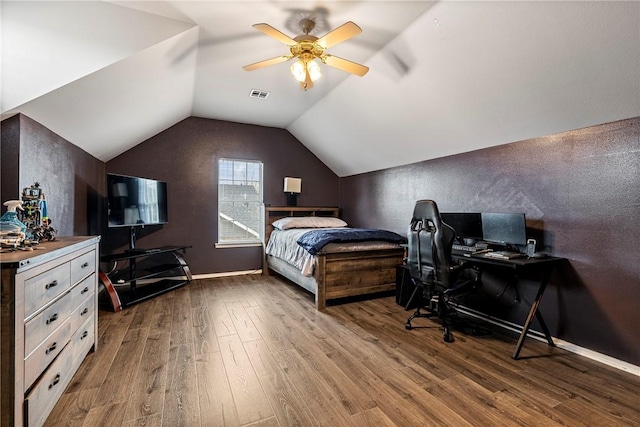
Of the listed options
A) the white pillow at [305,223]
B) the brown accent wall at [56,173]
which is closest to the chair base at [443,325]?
the white pillow at [305,223]

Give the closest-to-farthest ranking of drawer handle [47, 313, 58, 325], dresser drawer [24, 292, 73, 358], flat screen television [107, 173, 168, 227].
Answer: dresser drawer [24, 292, 73, 358] → drawer handle [47, 313, 58, 325] → flat screen television [107, 173, 168, 227]

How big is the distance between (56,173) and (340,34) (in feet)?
9.29

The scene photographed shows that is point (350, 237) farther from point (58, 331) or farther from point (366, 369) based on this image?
point (58, 331)

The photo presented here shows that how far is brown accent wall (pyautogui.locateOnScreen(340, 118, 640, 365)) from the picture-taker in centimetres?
220

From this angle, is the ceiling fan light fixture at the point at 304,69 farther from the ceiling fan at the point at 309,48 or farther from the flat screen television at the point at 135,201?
the flat screen television at the point at 135,201

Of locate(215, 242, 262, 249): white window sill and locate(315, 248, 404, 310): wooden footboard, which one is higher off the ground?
locate(215, 242, 262, 249): white window sill

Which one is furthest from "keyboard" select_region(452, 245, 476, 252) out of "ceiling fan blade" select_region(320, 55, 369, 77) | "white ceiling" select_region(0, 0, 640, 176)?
"ceiling fan blade" select_region(320, 55, 369, 77)

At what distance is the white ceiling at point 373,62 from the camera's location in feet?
6.26

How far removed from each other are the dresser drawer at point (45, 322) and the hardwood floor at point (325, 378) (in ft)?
1.58

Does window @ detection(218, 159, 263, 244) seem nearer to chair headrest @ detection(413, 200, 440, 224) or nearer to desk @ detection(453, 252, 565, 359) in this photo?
chair headrest @ detection(413, 200, 440, 224)

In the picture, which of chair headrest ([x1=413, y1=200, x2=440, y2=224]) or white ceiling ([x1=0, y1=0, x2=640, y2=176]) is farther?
chair headrest ([x1=413, y1=200, x2=440, y2=224])

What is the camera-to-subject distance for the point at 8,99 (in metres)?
1.97

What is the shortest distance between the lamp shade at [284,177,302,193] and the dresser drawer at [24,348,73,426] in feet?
12.6

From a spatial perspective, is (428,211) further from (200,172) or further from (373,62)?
(200,172)
